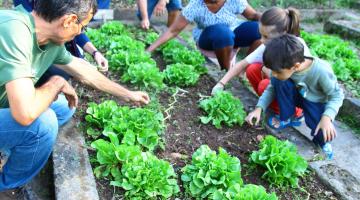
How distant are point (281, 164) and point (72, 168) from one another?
4.81 feet

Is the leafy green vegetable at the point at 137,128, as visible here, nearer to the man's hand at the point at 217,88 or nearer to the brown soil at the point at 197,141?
the brown soil at the point at 197,141

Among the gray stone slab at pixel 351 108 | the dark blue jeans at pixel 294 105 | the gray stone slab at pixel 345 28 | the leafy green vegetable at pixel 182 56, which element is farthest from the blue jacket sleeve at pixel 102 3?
the gray stone slab at pixel 345 28

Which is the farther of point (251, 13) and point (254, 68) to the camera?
point (251, 13)

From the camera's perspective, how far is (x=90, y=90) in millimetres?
3965

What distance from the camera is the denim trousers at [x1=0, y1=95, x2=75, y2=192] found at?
2.33 meters

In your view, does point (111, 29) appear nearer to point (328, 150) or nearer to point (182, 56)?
point (182, 56)

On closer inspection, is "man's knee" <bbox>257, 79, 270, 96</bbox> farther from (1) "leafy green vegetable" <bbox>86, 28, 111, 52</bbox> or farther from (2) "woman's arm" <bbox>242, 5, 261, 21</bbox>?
(1) "leafy green vegetable" <bbox>86, 28, 111, 52</bbox>

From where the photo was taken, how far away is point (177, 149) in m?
3.24

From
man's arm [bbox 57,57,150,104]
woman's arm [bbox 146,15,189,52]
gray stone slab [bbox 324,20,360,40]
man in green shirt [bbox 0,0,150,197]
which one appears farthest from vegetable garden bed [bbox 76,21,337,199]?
gray stone slab [bbox 324,20,360,40]

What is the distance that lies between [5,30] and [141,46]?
2841mm

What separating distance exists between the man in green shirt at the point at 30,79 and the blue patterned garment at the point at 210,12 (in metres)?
2.11

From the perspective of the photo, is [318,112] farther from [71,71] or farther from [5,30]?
[5,30]

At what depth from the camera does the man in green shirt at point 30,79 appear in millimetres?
2104

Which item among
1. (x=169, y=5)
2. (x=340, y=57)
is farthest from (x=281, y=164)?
(x=169, y=5)
